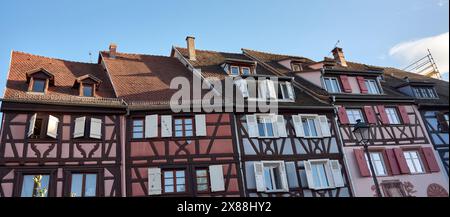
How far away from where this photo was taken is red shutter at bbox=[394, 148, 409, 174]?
48.4 ft

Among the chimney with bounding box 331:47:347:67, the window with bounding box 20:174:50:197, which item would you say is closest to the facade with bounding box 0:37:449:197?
the window with bounding box 20:174:50:197

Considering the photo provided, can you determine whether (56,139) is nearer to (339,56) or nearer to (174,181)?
(174,181)

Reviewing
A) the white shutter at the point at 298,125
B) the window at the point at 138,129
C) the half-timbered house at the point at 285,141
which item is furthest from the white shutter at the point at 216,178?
the white shutter at the point at 298,125

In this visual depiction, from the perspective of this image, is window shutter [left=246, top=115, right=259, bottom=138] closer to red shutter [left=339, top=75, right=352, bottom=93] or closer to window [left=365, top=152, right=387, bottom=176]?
window [left=365, top=152, right=387, bottom=176]

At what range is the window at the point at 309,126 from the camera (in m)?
14.6

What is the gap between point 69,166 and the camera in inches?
453

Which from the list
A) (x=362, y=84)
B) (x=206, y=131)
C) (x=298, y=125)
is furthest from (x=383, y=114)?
(x=206, y=131)

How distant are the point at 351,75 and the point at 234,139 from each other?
23.6ft

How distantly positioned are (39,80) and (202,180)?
6.39 metres

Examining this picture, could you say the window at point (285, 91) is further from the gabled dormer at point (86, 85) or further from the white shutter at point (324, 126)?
the gabled dormer at point (86, 85)

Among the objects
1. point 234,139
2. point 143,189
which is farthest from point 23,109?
point 234,139

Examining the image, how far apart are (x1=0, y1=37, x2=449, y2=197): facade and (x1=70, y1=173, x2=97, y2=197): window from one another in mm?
29

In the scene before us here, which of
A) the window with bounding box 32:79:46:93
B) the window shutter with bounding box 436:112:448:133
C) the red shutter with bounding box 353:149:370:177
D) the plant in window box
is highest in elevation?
the window with bounding box 32:79:46:93

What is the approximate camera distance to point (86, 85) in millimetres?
13547
